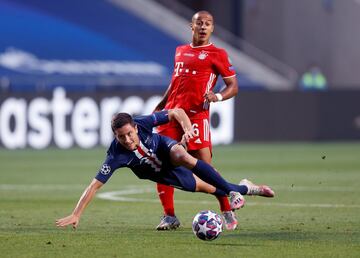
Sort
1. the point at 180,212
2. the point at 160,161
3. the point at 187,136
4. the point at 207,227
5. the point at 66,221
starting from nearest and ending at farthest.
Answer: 1. the point at 207,227
2. the point at 66,221
3. the point at 187,136
4. the point at 160,161
5. the point at 180,212

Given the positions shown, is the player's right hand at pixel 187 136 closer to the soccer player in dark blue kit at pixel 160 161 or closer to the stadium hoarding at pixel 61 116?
the soccer player in dark blue kit at pixel 160 161

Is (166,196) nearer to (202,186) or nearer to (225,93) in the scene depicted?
(202,186)

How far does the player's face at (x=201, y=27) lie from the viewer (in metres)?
11.2

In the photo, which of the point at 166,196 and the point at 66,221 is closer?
the point at 66,221

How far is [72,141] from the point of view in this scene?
86.8ft

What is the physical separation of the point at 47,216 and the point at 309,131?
17.3 meters

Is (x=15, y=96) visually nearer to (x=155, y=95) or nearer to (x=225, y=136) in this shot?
(x=155, y=95)

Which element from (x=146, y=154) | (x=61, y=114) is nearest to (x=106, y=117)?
(x=61, y=114)

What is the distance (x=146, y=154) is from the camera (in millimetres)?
10289

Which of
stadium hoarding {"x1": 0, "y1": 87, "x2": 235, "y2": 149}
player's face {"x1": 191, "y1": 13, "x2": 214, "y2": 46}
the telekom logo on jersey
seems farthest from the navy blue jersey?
stadium hoarding {"x1": 0, "y1": 87, "x2": 235, "y2": 149}

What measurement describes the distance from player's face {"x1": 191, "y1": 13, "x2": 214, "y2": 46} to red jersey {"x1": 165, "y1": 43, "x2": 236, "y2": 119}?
8cm

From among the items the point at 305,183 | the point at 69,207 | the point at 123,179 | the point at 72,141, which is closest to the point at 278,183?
the point at 305,183

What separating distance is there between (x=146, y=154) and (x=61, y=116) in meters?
16.1

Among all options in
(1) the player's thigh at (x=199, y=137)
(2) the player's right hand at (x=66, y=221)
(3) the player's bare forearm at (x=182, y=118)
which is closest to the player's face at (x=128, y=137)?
(3) the player's bare forearm at (x=182, y=118)
